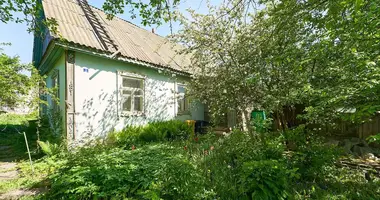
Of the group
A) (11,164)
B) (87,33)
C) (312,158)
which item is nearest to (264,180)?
(312,158)

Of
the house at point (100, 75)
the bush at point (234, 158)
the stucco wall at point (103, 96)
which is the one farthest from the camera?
the stucco wall at point (103, 96)

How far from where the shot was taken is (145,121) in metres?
7.57

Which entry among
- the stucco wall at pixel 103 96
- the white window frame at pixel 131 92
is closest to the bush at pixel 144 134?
the stucco wall at pixel 103 96

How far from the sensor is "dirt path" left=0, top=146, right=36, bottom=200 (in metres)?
3.27

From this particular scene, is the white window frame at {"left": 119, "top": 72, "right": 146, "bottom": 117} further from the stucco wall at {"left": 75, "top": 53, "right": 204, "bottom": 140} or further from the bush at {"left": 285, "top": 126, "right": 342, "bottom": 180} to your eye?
the bush at {"left": 285, "top": 126, "right": 342, "bottom": 180}

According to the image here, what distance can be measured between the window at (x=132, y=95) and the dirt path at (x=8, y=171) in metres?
3.23

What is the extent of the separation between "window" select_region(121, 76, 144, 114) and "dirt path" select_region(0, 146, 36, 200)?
3225 mm

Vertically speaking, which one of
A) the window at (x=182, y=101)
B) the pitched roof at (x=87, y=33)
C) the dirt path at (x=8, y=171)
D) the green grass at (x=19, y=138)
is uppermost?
the pitched roof at (x=87, y=33)

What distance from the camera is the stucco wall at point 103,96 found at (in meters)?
5.74

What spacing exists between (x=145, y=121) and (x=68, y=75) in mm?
3122

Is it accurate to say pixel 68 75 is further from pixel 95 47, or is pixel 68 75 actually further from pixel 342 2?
pixel 342 2

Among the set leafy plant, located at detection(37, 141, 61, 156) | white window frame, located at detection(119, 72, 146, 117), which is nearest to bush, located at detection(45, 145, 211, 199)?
leafy plant, located at detection(37, 141, 61, 156)

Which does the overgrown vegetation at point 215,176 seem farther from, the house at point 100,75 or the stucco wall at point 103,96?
the house at point 100,75

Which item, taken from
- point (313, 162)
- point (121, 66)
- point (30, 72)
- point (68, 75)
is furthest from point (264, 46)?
point (30, 72)
